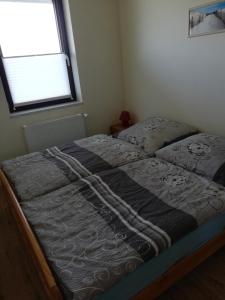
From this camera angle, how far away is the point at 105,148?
7.93 feet

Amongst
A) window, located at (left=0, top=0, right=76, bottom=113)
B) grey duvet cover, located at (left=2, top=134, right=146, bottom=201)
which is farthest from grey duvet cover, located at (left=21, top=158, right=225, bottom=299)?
window, located at (left=0, top=0, right=76, bottom=113)

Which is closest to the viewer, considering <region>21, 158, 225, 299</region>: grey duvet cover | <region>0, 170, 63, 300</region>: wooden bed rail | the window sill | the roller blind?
<region>0, 170, 63, 300</region>: wooden bed rail

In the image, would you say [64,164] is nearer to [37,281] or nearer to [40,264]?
[37,281]

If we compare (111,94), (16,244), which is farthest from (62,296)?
(111,94)

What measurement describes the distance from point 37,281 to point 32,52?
248 centimetres

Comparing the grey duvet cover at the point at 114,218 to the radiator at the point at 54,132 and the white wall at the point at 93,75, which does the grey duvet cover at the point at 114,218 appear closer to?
the radiator at the point at 54,132

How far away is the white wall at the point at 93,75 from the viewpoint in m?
2.83

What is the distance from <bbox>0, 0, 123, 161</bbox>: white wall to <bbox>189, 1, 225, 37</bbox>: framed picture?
1.22 meters

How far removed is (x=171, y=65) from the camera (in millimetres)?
2617

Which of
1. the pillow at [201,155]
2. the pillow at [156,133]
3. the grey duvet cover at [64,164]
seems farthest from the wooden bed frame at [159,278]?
the pillow at [156,133]

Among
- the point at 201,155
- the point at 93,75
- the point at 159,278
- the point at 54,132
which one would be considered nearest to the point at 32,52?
the point at 93,75

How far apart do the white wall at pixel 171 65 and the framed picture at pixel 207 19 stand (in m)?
0.05

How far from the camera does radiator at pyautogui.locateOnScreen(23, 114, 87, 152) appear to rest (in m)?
2.88

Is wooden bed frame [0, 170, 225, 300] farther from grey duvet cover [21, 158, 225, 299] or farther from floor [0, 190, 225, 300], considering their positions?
floor [0, 190, 225, 300]
